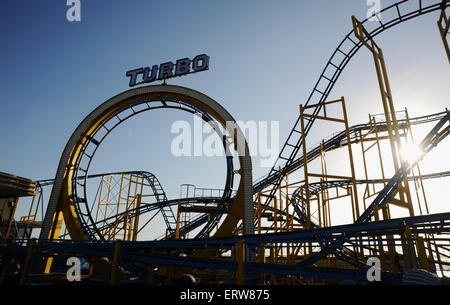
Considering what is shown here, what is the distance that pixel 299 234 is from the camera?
19.8ft

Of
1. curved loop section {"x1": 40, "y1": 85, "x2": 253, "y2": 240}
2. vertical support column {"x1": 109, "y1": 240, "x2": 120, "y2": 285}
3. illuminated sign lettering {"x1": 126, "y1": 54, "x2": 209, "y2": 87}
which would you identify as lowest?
vertical support column {"x1": 109, "y1": 240, "x2": 120, "y2": 285}

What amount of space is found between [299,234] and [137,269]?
17.0ft

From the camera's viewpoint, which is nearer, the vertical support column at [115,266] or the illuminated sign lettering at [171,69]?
the vertical support column at [115,266]

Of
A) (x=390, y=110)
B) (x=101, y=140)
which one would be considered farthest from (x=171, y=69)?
(x=390, y=110)

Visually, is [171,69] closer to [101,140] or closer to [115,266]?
[101,140]

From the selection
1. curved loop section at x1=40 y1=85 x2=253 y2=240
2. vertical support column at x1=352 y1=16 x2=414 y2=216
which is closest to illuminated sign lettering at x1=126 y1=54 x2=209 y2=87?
curved loop section at x1=40 y1=85 x2=253 y2=240

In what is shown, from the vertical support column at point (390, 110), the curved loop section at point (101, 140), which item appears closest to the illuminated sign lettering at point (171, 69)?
the curved loop section at point (101, 140)

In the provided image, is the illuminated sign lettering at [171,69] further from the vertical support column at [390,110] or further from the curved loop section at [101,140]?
the vertical support column at [390,110]

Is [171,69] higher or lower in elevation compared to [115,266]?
higher

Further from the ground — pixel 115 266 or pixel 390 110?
pixel 390 110

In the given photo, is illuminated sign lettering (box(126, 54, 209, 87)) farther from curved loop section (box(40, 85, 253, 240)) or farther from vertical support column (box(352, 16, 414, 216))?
vertical support column (box(352, 16, 414, 216))

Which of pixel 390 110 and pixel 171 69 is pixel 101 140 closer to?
pixel 171 69

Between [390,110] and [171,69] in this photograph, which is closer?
[390,110]

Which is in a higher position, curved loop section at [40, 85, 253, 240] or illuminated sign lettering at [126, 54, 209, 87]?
illuminated sign lettering at [126, 54, 209, 87]
